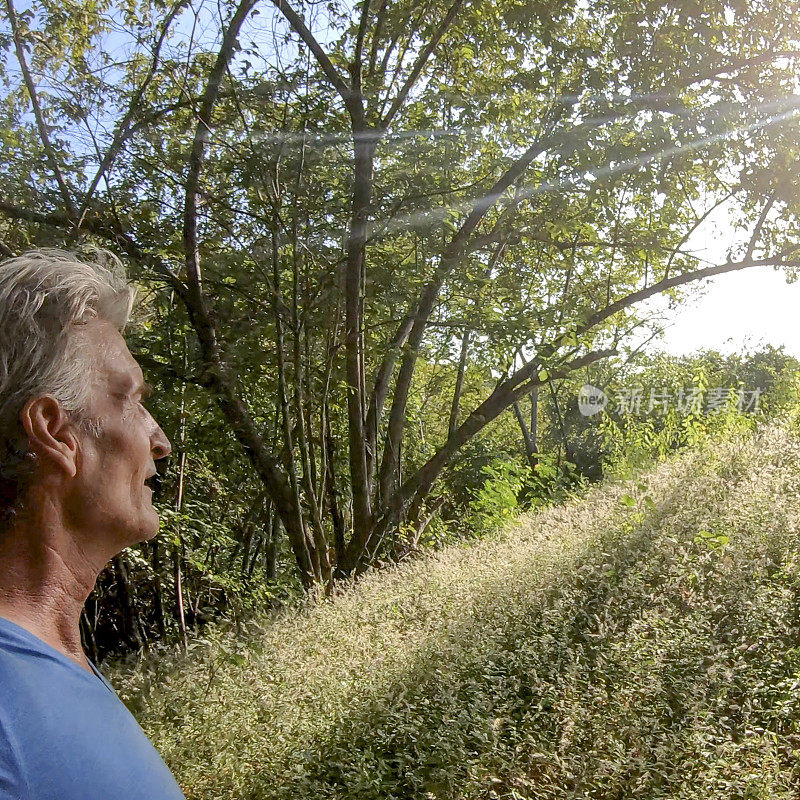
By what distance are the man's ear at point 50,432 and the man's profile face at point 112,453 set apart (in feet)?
0.06

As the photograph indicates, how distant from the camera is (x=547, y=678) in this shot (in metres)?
4.25

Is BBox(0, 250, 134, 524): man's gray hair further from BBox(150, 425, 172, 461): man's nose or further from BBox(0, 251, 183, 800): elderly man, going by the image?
BBox(150, 425, 172, 461): man's nose

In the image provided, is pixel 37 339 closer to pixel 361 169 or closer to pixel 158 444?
pixel 158 444

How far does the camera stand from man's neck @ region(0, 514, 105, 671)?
1.13m

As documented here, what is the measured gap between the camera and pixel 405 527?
949 centimetres

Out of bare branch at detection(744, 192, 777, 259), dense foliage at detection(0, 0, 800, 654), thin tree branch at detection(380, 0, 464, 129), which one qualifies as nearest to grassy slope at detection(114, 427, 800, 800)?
dense foliage at detection(0, 0, 800, 654)

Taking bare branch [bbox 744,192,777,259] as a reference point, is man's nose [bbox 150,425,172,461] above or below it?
below

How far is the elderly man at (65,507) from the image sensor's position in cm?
96

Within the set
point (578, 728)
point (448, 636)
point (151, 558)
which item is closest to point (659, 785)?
point (578, 728)

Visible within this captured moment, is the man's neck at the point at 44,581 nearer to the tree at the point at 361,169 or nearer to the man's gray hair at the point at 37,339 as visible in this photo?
the man's gray hair at the point at 37,339

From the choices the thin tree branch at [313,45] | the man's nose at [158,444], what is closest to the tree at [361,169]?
the thin tree branch at [313,45]

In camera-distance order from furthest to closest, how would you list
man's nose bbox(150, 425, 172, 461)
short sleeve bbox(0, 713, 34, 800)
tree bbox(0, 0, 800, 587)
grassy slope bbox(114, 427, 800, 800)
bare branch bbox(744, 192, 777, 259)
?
1. bare branch bbox(744, 192, 777, 259)
2. tree bbox(0, 0, 800, 587)
3. grassy slope bbox(114, 427, 800, 800)
4. man's nose bbox(150, 425, 172, 461)
5. short sleeve bbox(0, 713, 34, 800)

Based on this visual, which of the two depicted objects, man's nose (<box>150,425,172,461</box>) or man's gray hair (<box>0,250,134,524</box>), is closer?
man's gray hair (<box>0,250,134,524</box>)

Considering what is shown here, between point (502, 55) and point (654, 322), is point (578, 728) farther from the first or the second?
point (654, 322)
